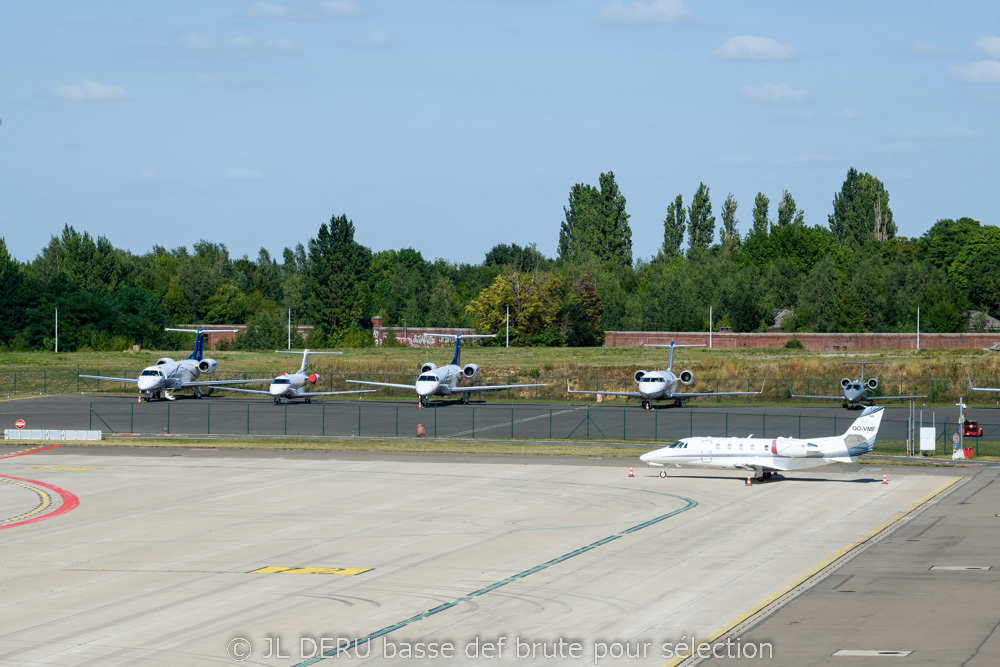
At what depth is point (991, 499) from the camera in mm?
42625

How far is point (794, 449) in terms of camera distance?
46.2m

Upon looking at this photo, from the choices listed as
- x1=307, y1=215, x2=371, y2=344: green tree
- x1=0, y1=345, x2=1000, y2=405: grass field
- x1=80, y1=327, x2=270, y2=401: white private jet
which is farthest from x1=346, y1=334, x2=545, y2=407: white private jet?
x1=307, y1=215, x2=371, y2=344: green tree

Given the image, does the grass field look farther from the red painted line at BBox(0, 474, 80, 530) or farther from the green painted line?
the green painted line

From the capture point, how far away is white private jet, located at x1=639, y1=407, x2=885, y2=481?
4466 centimetres

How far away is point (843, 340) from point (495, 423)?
7884 cm

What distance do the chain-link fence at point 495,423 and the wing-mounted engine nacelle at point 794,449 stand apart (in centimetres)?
1644

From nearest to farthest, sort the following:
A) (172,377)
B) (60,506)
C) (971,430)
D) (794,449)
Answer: (60,506)
(794,449)
(971,430)
(172,377)

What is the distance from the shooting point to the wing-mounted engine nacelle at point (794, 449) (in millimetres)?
45719

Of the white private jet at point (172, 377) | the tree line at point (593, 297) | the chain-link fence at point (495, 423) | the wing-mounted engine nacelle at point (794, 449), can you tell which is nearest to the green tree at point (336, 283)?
the tree line at point (593, 297)

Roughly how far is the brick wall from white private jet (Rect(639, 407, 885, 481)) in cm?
9577

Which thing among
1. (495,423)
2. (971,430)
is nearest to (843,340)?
(495,423)

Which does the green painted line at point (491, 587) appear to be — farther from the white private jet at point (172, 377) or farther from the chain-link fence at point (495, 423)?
the white private jet at point (172, 377)

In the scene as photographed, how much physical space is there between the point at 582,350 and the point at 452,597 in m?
114

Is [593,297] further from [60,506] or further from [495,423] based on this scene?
[60,506]
